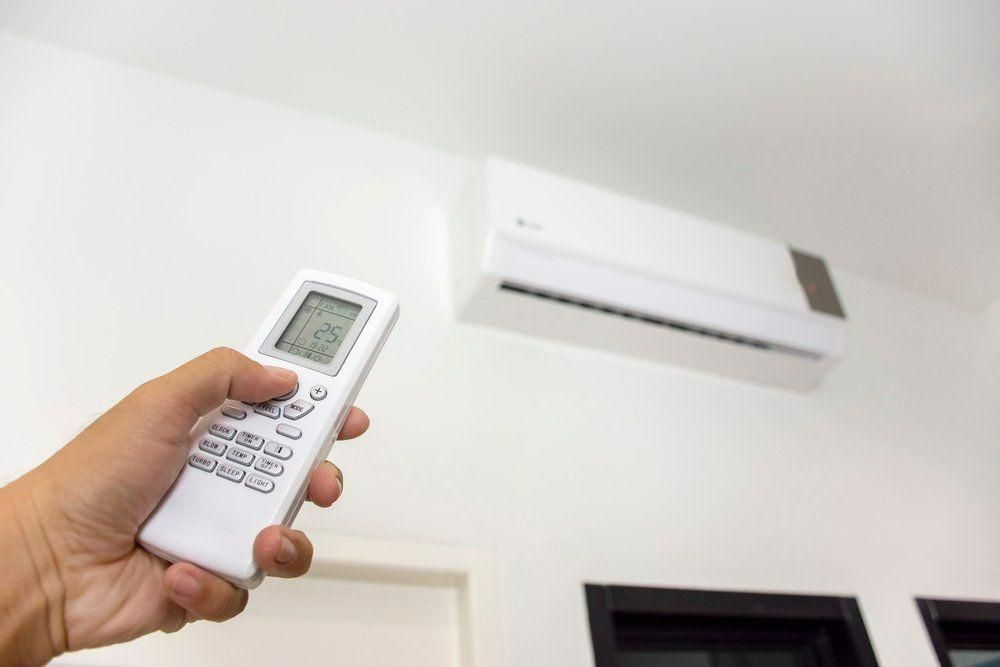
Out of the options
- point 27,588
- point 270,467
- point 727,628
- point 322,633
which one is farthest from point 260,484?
point 727,628

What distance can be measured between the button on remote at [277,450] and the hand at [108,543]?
0.06 meters

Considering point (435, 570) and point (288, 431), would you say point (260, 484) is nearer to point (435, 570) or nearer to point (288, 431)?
point (288, 431)

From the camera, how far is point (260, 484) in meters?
0.51

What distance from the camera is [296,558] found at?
489mm

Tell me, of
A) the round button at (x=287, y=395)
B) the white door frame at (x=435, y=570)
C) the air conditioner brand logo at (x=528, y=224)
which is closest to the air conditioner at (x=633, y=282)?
the air conditioner brand logo at (x=528, y=224)

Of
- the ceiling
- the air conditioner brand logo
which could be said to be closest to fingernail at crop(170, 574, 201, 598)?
the air conditioner brand logo

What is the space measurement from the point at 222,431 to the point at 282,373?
63 mm

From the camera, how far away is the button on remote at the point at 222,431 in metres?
0.54

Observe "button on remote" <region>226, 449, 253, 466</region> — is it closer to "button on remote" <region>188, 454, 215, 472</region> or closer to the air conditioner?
"button on remote" <region>188, 454, 215, 472</region>

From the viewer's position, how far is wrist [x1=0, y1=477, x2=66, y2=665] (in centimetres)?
Answer: 44

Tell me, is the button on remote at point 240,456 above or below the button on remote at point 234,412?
below

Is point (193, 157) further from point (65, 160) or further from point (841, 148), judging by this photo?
point (841, 148)

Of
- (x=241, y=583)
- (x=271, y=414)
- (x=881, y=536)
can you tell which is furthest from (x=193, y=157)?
(x=881, y=536)

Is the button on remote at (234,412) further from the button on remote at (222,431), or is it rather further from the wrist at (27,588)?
the wrist at (27,588)
